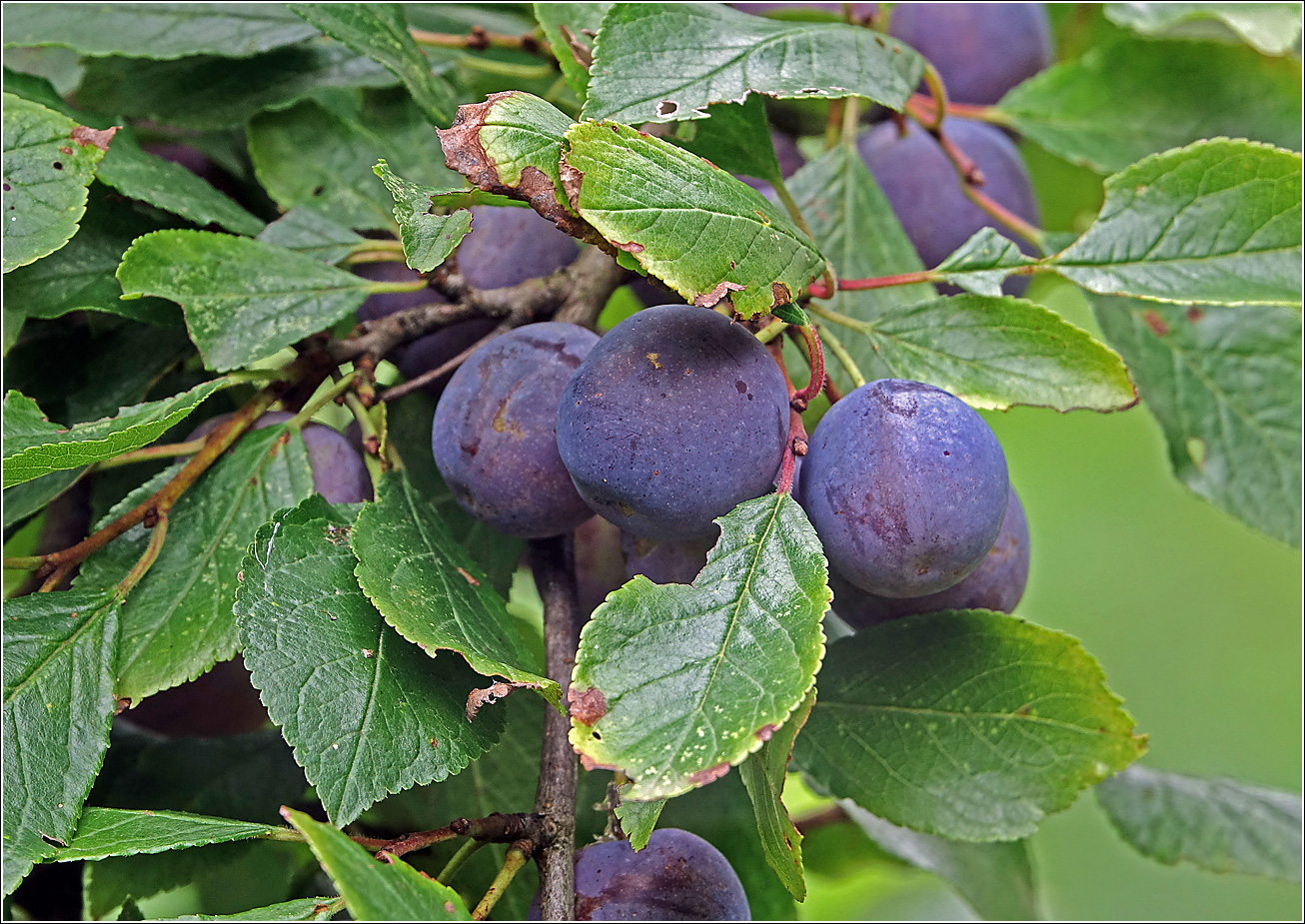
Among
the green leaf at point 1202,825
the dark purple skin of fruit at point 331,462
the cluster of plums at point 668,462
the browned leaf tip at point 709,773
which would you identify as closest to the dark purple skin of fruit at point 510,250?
the cluster of plums at point 668,462

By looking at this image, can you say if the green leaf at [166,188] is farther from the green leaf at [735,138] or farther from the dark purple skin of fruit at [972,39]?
the dark purple skin of fruit at [972,39]

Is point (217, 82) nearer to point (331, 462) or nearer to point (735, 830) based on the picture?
point (331, 462)

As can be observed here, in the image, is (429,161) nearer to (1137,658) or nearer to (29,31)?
(29,31)

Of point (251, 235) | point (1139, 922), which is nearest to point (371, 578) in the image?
point (251, 235)

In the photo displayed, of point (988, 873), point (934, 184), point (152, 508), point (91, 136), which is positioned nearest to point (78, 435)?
point (152, 508)

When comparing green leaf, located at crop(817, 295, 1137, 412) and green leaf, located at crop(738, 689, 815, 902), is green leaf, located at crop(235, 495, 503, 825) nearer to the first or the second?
green leaf, located at crop(738, 689, 815, 902)

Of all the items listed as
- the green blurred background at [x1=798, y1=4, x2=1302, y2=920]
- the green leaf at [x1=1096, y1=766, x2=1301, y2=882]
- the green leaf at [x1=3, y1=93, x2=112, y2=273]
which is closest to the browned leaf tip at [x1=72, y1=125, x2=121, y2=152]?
the green leaf at [x1=3, y1=93, x2=112, y2=273]
